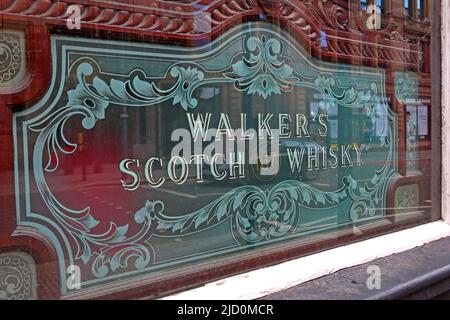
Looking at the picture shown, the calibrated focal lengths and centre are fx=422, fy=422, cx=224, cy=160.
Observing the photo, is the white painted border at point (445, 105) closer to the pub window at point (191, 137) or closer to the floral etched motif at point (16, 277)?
the pub window at point (191, 137)

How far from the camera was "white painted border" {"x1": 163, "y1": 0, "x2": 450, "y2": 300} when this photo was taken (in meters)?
3.33

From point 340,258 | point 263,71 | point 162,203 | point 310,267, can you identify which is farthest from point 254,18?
point 340,258

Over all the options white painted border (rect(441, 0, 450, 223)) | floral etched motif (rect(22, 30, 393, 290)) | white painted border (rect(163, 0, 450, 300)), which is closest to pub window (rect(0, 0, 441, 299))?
floral etched motif (rect(22, 30, 393, 290))

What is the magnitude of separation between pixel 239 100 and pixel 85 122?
1.36 meters

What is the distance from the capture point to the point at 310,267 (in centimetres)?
384

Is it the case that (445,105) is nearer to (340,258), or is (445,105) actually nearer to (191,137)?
(340,258)

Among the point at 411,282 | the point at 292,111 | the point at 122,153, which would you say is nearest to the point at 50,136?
the point at 122,153

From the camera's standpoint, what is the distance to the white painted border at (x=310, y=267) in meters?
3.30

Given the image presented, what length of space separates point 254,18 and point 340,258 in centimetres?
240

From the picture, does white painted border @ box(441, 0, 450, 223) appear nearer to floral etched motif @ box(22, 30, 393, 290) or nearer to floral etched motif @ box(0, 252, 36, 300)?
floral etched motif @ box(22, 30, 393, 290)

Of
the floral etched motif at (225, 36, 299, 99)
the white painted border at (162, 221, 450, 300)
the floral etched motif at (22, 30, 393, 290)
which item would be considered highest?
the floral etched motif at (225, 36, 299, 99)

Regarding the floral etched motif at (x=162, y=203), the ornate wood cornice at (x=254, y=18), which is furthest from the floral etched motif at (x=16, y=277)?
the ornate wood cornice at (x=254, y=18)

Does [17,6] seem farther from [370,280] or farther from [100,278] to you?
[370,280]

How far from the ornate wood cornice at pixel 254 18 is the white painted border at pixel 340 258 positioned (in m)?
0.56
